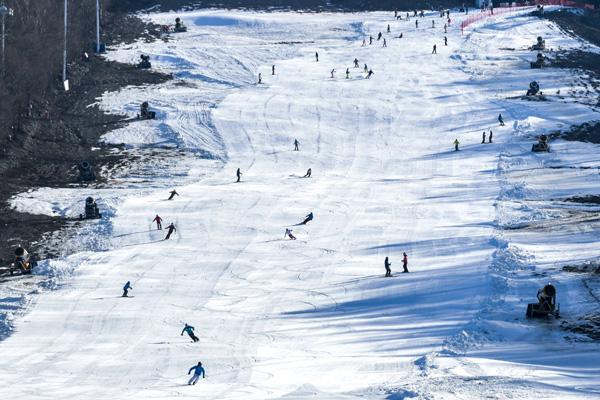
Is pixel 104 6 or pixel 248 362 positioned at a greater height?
pixel 104 6

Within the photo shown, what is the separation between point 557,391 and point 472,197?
3112 cm

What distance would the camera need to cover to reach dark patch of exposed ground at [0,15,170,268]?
60953mm

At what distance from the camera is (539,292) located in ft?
151

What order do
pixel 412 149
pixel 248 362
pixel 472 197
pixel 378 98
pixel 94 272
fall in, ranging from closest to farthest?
1. pixel 248 362
2. pixel 94 272
3. pixel 472 197
4. pixel 412 149
5. pixel 378 98

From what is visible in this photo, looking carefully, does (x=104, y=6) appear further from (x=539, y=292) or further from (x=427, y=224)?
(x=539, y=292)

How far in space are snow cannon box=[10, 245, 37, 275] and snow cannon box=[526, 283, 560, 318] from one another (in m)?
20.5

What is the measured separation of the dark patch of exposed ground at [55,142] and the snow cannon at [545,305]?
21623 mm

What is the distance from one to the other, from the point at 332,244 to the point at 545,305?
50.4 ft

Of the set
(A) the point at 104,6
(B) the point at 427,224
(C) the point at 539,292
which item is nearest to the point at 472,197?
(B) the point at 427,224

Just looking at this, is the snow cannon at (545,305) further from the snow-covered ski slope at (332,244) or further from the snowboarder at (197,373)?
the snowboarder at (197,373)

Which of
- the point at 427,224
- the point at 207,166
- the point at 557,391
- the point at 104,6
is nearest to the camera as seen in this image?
the point at 557,391

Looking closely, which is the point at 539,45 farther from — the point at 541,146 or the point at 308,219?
the point at 308,219

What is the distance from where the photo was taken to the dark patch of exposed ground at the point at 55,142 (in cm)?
6095

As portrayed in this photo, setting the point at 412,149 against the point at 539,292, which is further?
the point at 412,149
